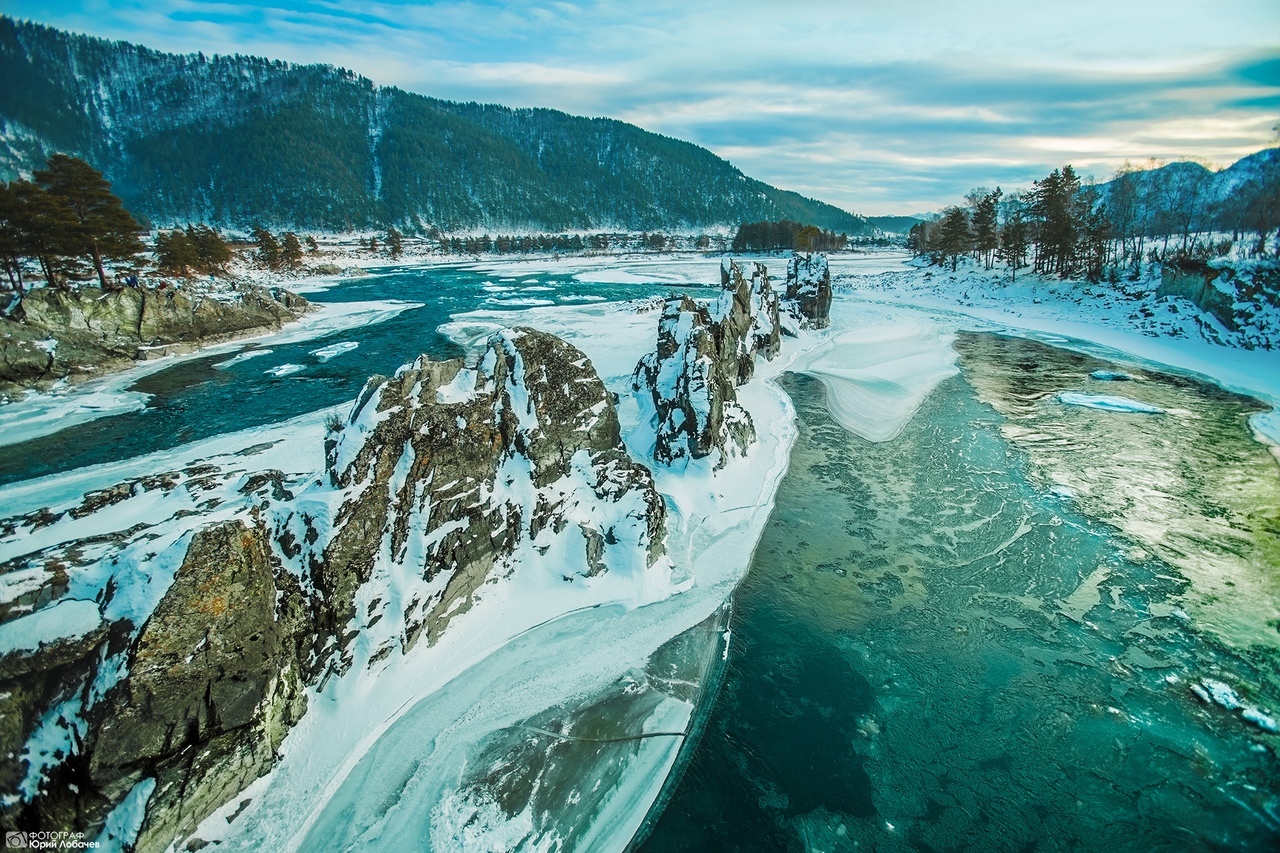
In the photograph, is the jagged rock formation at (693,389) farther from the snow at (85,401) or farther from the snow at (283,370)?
the snow at (85,401)

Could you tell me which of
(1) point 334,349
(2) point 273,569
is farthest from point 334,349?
(2) point 273,569

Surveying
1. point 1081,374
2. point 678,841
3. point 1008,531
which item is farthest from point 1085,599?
point 1081,374

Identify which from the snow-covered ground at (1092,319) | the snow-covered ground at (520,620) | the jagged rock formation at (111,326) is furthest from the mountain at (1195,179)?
the jagged rock formation at (111,326)

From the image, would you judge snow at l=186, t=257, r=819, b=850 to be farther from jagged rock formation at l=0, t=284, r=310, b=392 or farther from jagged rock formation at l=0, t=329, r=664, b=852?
jagged rock formation at l=0, t=284, r=310, b=392

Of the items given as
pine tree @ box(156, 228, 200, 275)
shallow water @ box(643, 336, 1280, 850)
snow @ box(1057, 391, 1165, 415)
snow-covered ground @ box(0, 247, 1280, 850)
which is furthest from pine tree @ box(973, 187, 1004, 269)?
pine tree @ box(156, 228, 200, 275)

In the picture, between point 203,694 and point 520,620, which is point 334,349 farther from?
point 203,694
